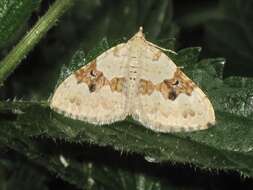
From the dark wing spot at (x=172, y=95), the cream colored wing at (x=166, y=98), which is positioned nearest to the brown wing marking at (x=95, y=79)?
the cream colored wing at (x=166, y=98)

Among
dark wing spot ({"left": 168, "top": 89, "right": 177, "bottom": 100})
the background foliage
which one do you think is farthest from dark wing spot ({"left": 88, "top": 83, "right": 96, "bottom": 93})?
dark wing spot ({"left": 168, "top": 89, "right": 177, "bottom": 100})

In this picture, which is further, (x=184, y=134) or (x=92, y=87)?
(x=92, y=87)

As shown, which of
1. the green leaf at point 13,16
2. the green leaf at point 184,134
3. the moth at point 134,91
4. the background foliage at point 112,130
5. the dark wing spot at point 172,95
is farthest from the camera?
the dark wing spot at point 172,95

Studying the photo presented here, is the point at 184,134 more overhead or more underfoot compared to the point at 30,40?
more underfoot

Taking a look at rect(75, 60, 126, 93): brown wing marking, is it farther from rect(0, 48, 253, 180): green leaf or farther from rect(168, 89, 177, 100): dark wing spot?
rect(0, 48, 253, 180): green leaf

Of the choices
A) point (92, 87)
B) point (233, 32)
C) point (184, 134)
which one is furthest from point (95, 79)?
point (233, 32)

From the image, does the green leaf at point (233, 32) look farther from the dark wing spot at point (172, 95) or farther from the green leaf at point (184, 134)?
the green leaf at point (184, 134)

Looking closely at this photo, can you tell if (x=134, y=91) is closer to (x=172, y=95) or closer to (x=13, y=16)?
(x=172, y=95)

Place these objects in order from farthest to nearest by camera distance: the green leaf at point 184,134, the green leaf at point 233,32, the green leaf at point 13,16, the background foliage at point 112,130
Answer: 1. the green leaf at point 233,32
2. the green leaf at point 13,16
3. the background foliage at point 112,130
4. the green leaf at point 184,134
